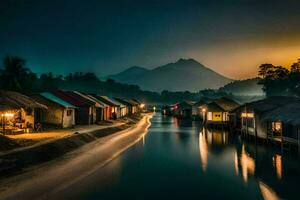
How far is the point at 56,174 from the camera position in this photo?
2459cm

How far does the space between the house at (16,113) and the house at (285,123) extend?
29.2m

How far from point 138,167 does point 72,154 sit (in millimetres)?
7694

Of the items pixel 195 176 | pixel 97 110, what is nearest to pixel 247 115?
pixel 195 176

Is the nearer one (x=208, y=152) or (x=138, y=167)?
(x=138, y=167)

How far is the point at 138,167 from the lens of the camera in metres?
29.6

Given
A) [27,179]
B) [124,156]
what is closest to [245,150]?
[124,156]

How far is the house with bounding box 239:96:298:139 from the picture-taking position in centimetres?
4492

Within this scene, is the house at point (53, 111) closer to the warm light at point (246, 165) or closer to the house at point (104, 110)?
the house at point (104, 110)

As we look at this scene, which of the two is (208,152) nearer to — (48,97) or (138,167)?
(138,167)

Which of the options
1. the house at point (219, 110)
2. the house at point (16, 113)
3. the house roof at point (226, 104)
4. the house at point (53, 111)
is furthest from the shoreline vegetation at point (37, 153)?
the house roof at point (226, 104)

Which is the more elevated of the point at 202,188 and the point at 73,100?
the point at 73,100

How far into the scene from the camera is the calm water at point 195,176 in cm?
2103

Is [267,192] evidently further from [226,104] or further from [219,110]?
[226,104]

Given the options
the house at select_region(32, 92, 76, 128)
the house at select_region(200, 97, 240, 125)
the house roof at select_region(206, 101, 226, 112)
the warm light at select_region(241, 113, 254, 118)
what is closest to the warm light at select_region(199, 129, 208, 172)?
the warm light at select_region(241, 113, 254, 118)
